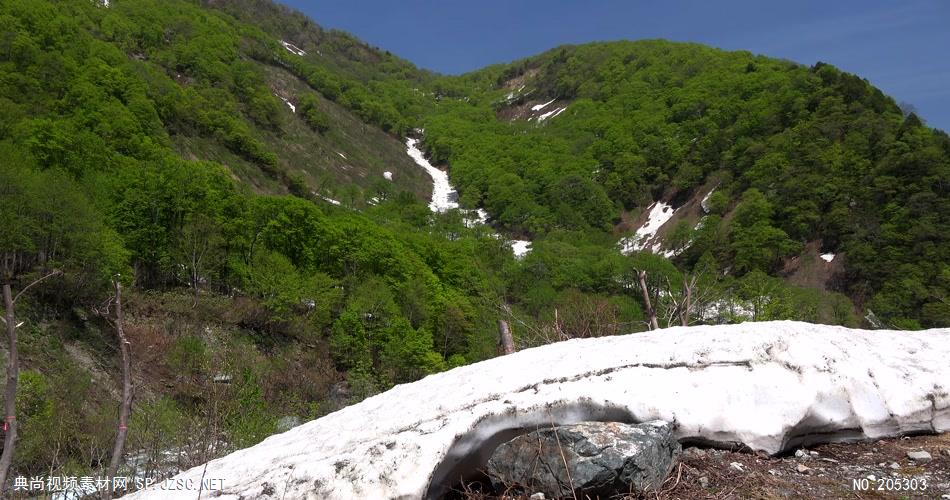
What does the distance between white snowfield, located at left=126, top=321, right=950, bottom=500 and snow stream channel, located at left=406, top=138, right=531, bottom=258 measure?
8530cm

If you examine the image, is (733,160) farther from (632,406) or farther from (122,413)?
(122,413)

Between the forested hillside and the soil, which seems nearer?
the soil

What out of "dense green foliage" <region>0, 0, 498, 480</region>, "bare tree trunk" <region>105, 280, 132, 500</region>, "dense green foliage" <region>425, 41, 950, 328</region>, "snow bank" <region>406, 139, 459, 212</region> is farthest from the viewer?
"snow bank" <region>406, 139, 459, 212</region>

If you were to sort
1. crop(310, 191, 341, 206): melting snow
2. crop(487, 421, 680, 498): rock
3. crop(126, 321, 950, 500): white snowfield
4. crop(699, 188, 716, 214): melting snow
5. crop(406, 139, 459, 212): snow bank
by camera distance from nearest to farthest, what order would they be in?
crop(487, 421, 680, 498): rock < crop(126, 321, 950, 500): white snowfield < crop(310, 191, 341, 206): melting snow < crop(699, 188, 716, 214): melting snow < crop(406, 139, 459, 212): snow bank

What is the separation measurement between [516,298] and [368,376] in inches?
1492

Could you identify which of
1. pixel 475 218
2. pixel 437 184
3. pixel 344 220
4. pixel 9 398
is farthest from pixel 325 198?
pixel 9 398

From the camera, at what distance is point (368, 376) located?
32469mm

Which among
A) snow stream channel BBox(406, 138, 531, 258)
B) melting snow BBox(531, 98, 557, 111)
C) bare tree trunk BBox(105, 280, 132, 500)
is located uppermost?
melting snow BBox(531, 98, 557, 111)

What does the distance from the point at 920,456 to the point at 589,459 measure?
264cm

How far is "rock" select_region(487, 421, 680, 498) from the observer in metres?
3.87

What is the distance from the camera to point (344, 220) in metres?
51.7

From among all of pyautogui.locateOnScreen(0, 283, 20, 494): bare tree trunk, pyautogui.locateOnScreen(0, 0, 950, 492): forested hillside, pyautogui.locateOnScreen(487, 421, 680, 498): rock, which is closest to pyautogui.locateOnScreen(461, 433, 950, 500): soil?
pyautogui.locateOnScreen(487, 421, 680, 498): rock

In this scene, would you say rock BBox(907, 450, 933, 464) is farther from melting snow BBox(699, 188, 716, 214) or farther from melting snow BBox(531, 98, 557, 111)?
melting snow BBox(531, 98, 557, 111)

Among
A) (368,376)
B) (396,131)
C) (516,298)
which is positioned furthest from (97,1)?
(368,376)
